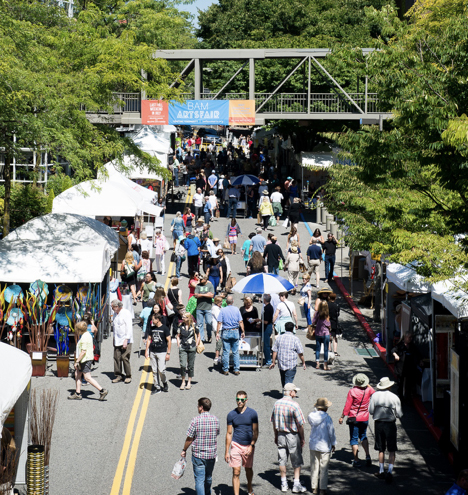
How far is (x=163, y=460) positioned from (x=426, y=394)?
5411mm

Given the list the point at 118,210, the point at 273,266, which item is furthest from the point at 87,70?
the point at 273,266

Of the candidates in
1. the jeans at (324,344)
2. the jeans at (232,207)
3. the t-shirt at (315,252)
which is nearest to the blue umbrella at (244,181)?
the jeans at (232,207)

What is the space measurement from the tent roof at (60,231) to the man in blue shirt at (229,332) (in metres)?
4.12

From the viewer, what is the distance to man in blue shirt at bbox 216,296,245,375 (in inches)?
625

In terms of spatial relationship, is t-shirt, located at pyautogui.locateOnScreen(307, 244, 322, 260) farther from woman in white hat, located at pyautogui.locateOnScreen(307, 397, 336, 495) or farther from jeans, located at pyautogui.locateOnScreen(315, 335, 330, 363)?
woman in white hat, located at pyautogui.locateOnScreen(307, 397, 336, 495)

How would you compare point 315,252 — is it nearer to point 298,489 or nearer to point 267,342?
point 267,342

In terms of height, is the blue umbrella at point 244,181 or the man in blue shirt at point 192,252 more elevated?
the blue umbrella at point 244,181

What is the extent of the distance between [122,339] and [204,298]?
3129 millimetres

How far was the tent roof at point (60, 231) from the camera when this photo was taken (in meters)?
18.3

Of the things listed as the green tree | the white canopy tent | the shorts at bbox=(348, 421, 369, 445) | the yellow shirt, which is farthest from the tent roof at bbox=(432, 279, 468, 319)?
the yellow shirt

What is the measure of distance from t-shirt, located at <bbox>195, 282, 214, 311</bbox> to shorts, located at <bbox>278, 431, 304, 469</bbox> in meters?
7.20

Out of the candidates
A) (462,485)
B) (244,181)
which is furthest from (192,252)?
(462,485)

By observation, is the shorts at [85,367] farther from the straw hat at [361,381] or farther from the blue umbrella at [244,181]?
the blue umbrella at [244,181]

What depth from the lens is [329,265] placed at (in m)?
24.5
